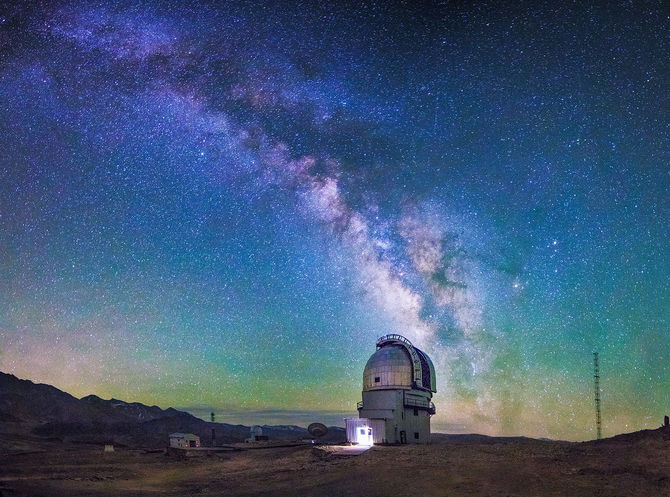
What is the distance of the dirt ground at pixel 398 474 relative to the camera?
21.8 metres

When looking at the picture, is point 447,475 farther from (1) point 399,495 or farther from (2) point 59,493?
(2) point 59,493

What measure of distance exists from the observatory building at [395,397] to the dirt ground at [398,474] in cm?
960

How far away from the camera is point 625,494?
19.8 m

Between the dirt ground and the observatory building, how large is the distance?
31.5ft

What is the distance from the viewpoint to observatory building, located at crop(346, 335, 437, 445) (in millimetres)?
46094

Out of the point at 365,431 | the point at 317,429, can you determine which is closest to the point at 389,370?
the point at 365,431

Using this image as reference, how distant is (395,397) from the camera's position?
48062 millimetres

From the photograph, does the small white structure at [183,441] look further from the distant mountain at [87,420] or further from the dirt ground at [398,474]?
the distant mountain at [87,420]

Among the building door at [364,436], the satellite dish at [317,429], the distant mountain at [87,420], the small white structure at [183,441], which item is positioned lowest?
the distant mountain at [87,420]

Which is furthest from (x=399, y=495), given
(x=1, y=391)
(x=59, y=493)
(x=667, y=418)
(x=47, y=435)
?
(x=1, y=391)

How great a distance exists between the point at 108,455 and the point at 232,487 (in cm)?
2549

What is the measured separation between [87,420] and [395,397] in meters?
120

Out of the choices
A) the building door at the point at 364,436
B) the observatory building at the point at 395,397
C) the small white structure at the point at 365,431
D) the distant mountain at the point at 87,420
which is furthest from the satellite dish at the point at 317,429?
the distant mountain at the point at 87,420

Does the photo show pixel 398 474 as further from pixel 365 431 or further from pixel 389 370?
pixel 389 370
